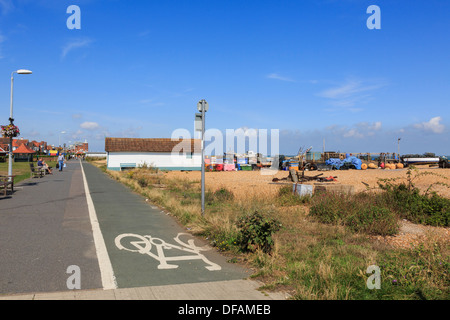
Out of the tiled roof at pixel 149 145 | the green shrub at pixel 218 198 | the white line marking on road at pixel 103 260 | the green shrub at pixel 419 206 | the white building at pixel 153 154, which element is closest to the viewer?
the white line marking on road at pixel 103 260

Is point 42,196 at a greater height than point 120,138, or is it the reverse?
point 120,138

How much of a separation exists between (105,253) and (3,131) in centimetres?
1524

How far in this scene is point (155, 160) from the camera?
46656 millimetres

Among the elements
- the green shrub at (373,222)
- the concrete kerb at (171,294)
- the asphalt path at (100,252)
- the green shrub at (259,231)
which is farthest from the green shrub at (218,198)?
the concrete kerb at (171,294)

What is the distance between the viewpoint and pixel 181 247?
721 centimetres

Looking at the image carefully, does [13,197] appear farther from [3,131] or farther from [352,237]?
[352,237]

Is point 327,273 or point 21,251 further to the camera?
point 21,251

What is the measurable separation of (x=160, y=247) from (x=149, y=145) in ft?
137

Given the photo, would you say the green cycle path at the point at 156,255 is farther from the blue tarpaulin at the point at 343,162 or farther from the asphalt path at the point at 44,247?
the blue tarpaulin at the point at 343,162

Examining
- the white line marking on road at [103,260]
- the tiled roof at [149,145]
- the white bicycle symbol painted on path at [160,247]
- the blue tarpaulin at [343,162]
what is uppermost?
the tiled roof at [149,145]

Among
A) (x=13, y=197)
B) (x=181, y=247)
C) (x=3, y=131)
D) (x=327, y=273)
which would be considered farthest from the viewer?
(x=3, y=131)

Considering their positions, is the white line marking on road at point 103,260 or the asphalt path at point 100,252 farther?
the asphalt path at point 100,252

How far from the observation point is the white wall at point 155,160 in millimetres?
45562
